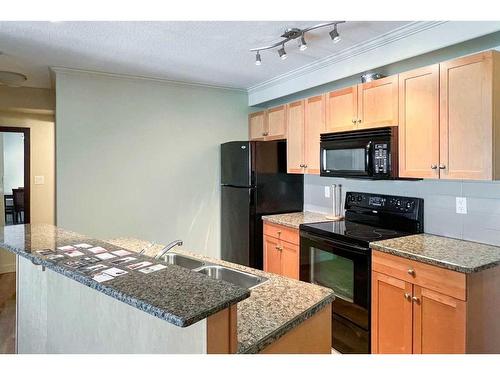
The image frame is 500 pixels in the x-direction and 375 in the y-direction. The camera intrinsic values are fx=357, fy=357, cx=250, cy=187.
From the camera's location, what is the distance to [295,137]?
3549mm

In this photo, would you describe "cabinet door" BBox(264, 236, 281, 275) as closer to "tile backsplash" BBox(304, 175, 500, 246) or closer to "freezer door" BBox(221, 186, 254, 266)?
"freezer door" BBox(221, 186, 254, 266)

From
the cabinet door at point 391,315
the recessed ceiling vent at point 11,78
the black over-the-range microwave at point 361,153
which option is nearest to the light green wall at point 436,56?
the black over-the-range microwave at point 361,153

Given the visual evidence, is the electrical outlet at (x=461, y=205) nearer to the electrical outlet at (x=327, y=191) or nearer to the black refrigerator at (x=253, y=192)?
the electrical outlet at (x=327, y=191)

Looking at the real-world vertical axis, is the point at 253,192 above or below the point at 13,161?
below

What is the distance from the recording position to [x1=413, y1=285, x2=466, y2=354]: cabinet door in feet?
6.23

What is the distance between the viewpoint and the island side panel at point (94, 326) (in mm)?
966

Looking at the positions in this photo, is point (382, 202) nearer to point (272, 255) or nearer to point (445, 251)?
point (445, 251)

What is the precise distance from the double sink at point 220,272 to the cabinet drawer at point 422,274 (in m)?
0.95

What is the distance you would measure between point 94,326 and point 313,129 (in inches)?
100

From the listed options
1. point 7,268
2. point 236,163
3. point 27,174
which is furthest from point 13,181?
point 236,163

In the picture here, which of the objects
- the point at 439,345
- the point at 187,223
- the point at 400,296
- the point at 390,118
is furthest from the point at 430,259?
the point at 187,223
